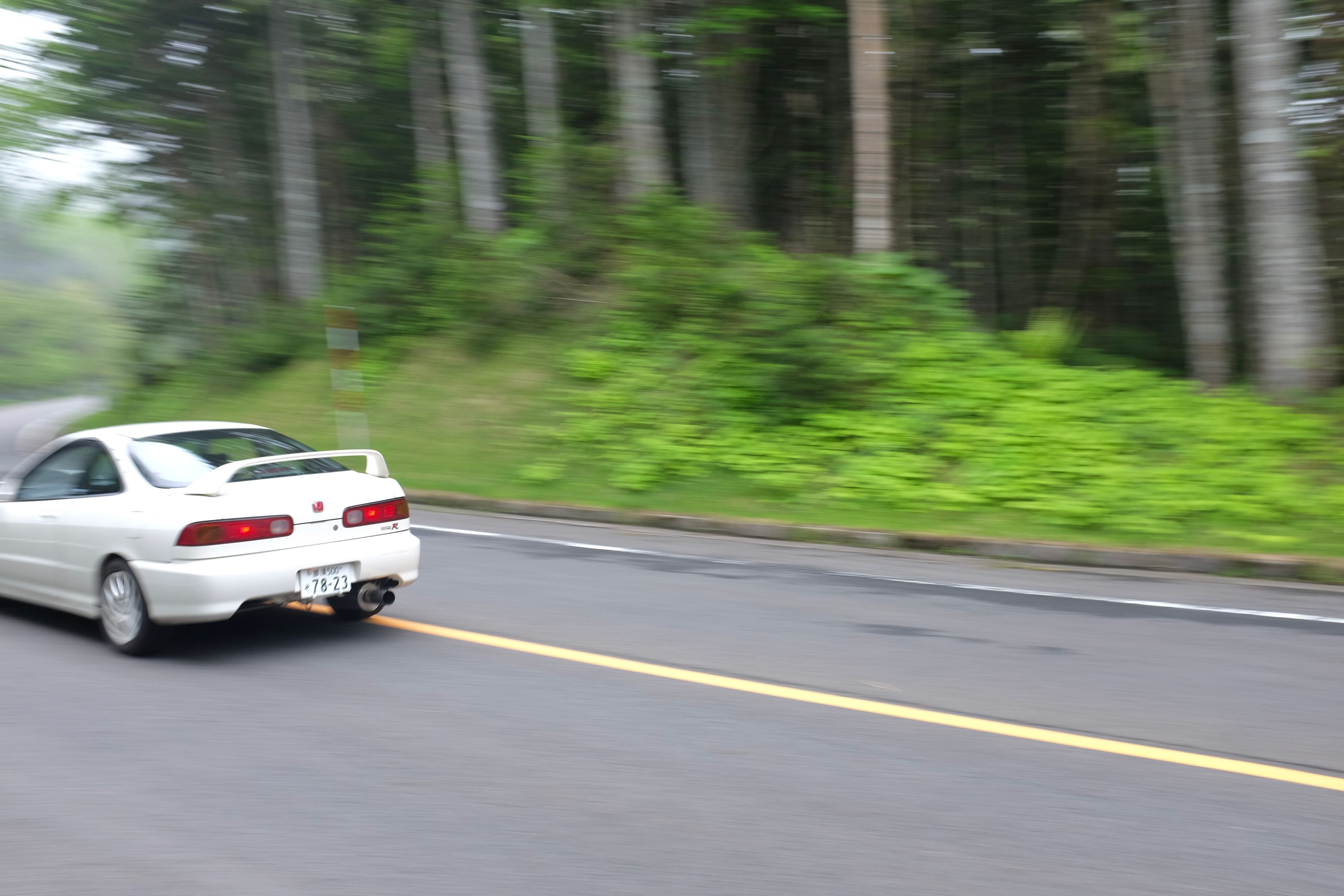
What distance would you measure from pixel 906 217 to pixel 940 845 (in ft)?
54.6

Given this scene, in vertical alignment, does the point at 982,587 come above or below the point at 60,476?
below

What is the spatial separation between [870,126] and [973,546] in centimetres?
773

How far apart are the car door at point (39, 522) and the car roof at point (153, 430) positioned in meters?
0.12

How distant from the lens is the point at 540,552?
10.6 meters

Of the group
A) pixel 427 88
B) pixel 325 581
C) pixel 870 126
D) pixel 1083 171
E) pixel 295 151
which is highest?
pixel 427 88

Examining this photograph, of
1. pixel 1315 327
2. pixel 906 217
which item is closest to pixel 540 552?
pixel 1315 327

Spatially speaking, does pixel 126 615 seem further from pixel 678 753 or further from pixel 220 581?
pixel 678 753

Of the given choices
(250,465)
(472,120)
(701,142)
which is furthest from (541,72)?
(250,465)

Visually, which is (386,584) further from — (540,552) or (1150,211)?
(1150,211)

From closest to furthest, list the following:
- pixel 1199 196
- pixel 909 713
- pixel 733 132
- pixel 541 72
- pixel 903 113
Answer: pixel 909 713 → pixel 1199 196 → pixel 903 113 → pixel 733 132 → pixel 541 72

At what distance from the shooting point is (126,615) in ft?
21.9

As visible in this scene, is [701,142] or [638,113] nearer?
[638,113]

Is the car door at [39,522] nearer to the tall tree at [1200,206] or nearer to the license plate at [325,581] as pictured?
the license plate at [325,581]

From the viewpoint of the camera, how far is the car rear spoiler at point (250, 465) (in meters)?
6.46
